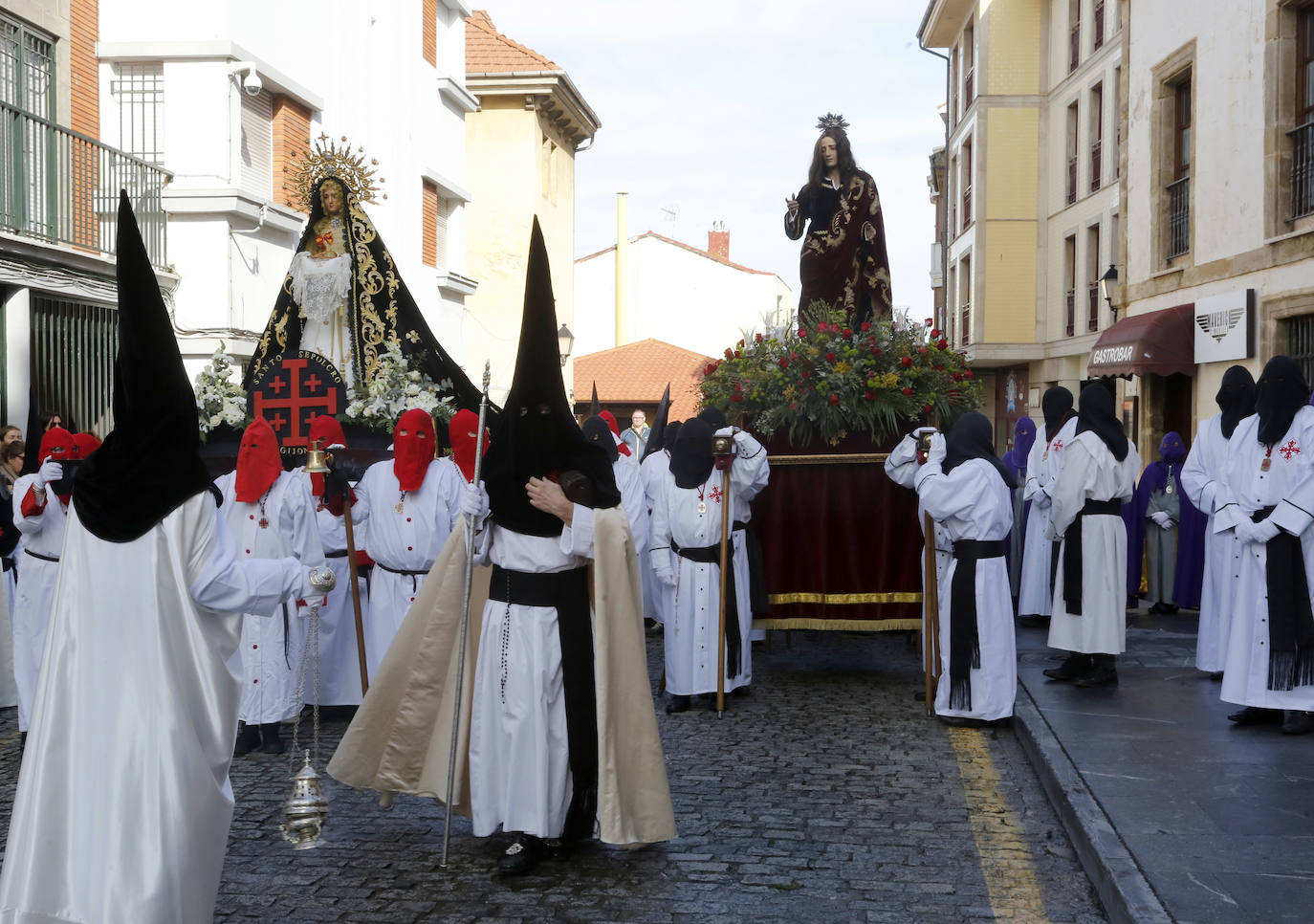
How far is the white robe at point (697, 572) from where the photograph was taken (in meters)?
8.69

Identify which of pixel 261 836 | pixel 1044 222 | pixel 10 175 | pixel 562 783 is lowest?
pixel 261 836

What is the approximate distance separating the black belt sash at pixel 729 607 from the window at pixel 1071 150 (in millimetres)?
24471

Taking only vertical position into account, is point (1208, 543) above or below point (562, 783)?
above

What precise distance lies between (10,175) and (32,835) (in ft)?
35.8

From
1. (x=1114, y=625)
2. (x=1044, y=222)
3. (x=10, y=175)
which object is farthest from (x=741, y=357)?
(x=1044, y=222)

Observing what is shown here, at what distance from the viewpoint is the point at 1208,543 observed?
30.2 ft

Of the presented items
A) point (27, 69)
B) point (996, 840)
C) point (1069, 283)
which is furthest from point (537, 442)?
point (1069, 283)

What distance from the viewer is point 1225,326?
16.2 metres

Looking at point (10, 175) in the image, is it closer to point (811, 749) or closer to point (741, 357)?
point (741, 357)

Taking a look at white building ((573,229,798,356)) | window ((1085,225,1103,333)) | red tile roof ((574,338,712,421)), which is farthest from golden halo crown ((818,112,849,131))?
white building ((573,229,798,356))

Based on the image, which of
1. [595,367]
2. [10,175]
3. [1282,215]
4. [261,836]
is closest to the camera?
[261,836]

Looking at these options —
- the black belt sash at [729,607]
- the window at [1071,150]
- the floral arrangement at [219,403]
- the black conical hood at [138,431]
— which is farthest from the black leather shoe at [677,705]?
the window at [1071,150]

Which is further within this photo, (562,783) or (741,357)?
(741,357)

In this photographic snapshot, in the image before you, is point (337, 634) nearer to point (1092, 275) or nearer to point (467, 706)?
point (467, 706)
